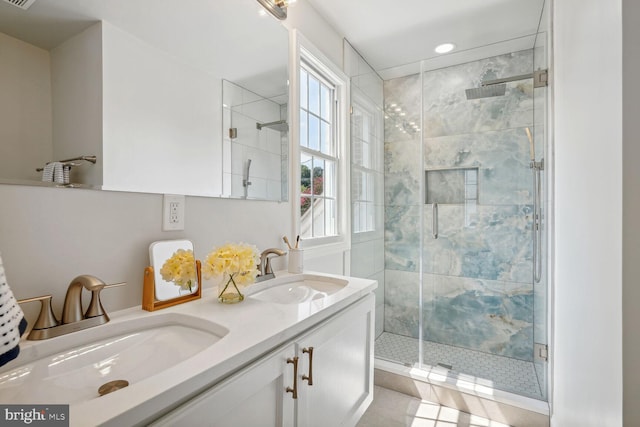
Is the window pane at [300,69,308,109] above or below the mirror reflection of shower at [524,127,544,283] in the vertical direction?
above

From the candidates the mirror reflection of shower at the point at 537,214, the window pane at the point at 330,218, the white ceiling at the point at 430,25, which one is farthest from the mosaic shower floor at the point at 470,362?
the white ceiling at the point at 430,25

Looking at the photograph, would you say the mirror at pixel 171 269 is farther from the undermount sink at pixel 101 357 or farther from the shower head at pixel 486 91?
the shower head at pixel 486 91

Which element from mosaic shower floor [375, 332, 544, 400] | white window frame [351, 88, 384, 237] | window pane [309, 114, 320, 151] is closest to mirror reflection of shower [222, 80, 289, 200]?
window pane [309, 114, 320, 151]

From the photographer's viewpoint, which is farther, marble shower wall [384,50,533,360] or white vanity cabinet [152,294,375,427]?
marble shower wall [384,50,533,360]

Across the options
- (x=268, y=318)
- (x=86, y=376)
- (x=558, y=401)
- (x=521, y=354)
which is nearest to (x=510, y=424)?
(x=558, y=401)

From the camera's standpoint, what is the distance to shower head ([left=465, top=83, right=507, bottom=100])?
2.43m

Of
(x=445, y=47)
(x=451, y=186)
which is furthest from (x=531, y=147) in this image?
(x=445, y=47)

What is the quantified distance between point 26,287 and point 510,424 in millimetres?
2329

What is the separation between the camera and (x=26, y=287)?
2.47 feet

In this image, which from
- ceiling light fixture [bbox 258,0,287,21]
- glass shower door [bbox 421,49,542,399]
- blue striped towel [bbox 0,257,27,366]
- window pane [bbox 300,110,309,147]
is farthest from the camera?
glass shower door [bbox 421,49,542,399]

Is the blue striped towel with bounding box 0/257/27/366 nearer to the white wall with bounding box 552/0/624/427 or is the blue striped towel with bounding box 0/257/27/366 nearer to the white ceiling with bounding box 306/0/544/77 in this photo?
the white wall with bounding box 552/0/624/427

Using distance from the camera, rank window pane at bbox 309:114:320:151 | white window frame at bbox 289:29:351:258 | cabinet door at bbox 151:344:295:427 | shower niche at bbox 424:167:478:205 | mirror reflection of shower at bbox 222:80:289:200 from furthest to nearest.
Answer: shower niche at bbox 424:167:478:205 < window pane at bbox 309:114:320:151 < white window frame at bbox 289:29:351:258 < mirror reflection of shower at bbox 222:80:289:200 < cabinet door at bbox 151:344:295:427

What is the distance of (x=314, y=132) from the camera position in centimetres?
207

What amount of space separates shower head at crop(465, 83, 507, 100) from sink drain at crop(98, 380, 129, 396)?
2824mm
